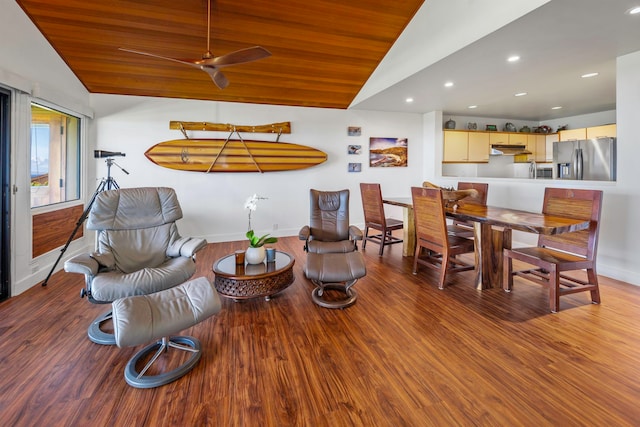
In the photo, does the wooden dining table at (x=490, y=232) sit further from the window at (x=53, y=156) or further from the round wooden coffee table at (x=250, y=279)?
the window at (x=53, y=156)

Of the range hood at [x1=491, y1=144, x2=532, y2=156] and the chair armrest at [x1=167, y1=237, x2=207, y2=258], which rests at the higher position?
the range hood at [x1=491, y1=144, x2=532, y2=156]

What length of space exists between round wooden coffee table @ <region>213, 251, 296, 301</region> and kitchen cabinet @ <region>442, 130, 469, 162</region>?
16.4ft

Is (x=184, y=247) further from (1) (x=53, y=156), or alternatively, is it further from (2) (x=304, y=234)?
(1) (x=53, y=156)

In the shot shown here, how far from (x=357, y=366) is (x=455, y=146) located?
19.0 ft

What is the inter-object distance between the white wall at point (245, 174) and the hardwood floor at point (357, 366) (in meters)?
2.61

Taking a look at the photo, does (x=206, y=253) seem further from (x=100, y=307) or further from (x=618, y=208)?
(x=618, y=208)

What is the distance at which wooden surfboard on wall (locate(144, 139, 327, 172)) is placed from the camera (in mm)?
5039

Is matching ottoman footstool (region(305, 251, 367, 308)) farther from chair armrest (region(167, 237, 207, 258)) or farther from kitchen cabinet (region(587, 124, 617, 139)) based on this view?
kitchen cabinet (region(587, 124, 617, 139))

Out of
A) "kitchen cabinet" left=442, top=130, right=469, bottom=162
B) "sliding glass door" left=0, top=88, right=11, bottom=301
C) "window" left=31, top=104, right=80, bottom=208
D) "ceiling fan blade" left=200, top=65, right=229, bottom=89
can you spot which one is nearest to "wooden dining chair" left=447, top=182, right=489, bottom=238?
"kitchen cabinet" left=442, top=130, right=469, bottom=162

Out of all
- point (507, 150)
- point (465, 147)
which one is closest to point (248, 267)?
point (465, 147)

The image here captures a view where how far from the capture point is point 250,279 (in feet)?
8.70

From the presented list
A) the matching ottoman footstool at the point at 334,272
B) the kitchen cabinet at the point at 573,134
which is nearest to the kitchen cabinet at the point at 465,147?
the kitchen cabinet at the point at 573,134

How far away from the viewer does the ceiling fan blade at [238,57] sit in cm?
263

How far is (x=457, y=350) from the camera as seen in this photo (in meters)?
2.13
